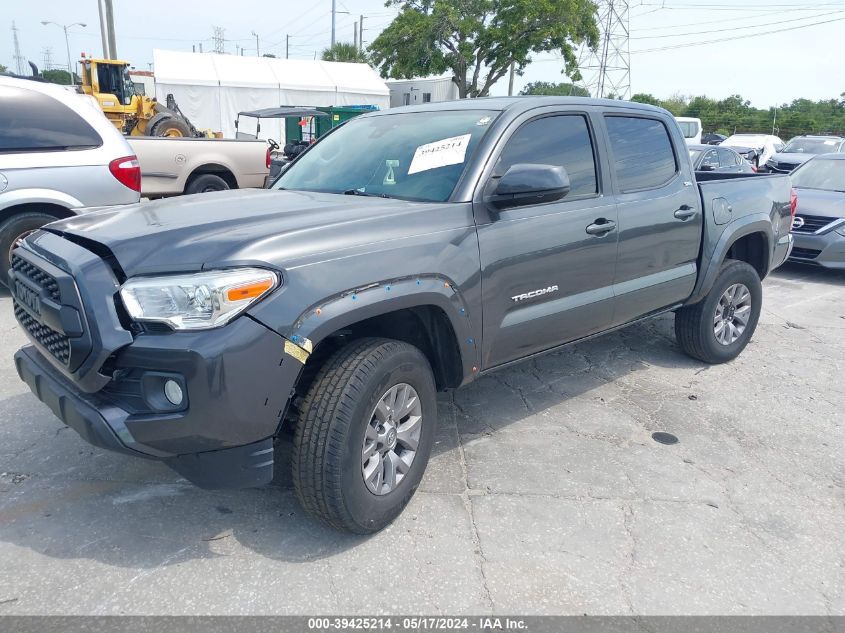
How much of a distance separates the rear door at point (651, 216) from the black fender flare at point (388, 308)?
1.33 m

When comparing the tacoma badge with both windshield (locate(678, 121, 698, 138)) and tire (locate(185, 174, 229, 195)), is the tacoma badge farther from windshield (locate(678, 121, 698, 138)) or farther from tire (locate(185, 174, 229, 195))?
windshield (locate(678, 121, 698, 138))

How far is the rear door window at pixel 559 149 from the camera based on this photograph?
3436 mm

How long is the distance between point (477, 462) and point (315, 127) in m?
22.3

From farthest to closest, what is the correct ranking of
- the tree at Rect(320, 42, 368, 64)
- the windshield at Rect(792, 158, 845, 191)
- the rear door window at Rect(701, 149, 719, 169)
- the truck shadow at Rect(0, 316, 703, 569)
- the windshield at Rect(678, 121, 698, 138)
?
the tree at Rect(320, 42, 368, 64) < the windshield at Rect(678, 121, 698, 138) < the rear door window at Rect(701, 149, 719, 169) < the windshield at Rect(792, 158, 845, 191) < the truck shadow at Rect(0, 316, 703, 569)

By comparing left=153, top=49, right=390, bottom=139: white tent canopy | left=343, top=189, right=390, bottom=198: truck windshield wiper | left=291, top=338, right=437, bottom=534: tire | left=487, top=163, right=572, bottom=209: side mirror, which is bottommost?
left=291, top=338, right=437, bottom=534: tire

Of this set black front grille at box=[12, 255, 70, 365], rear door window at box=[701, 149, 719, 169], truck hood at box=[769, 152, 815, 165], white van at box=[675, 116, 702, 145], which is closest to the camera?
black front grille at box=[12, 255, 70, 365]

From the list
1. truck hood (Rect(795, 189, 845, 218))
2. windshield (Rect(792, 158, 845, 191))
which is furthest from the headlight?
windshield (Rect(792, 158, 845, 191))

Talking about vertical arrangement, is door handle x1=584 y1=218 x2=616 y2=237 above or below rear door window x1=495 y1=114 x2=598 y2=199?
below

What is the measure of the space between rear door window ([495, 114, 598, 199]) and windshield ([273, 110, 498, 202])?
192 millimetres

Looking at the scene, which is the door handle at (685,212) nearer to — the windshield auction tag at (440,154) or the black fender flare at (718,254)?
the black fender flare at (718,254)

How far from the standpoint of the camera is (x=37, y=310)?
2.65 m

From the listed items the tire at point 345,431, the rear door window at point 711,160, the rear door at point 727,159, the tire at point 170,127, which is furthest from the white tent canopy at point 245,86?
the tire at point 345,431

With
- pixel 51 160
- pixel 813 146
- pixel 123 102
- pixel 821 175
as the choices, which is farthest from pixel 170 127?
pixel 813 146

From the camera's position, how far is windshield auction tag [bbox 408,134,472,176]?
10.8 ft
